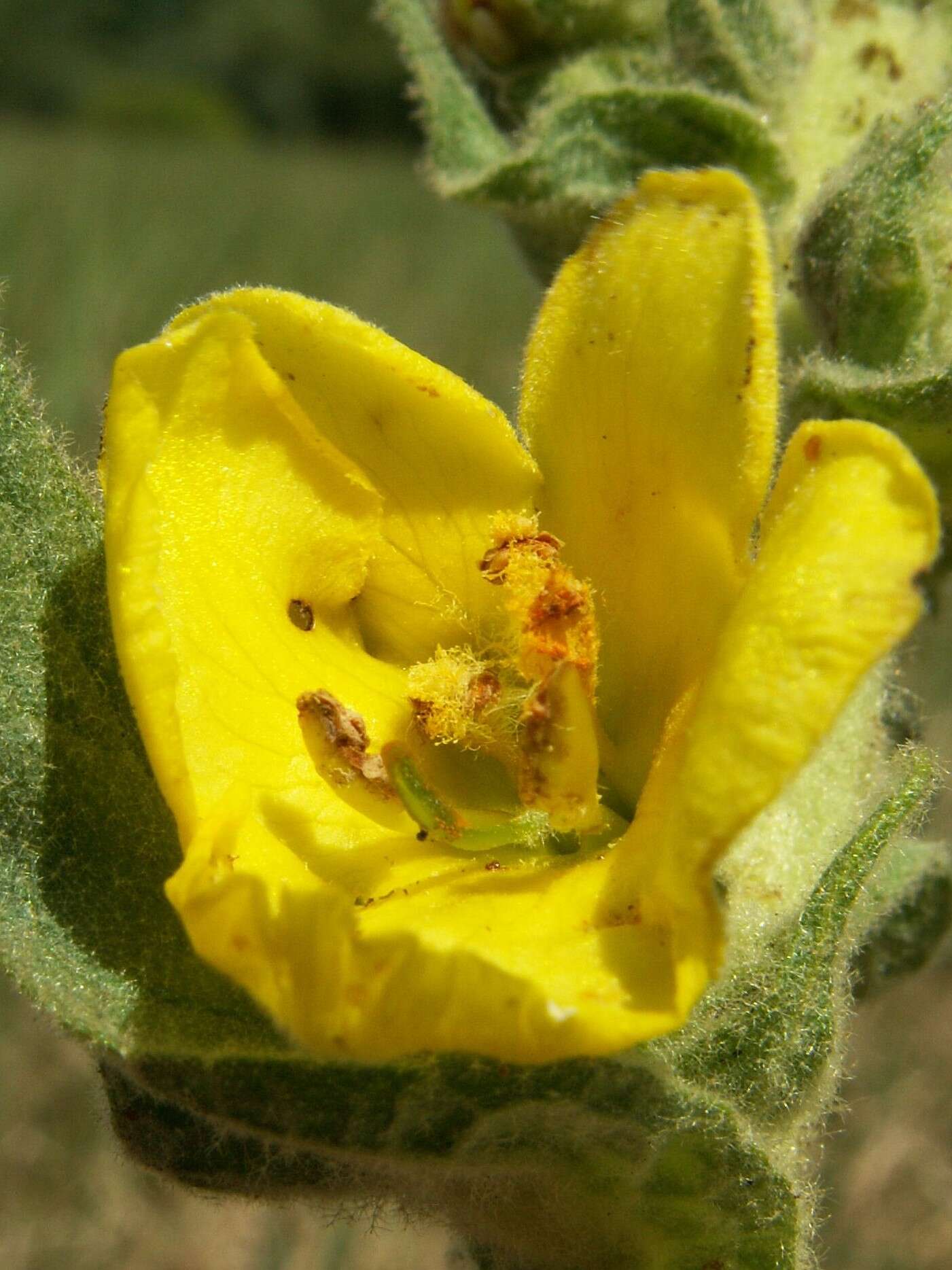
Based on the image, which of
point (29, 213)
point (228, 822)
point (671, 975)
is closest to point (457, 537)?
point (228, 822)

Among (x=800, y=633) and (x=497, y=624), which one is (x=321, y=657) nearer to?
(x=497, y=624)

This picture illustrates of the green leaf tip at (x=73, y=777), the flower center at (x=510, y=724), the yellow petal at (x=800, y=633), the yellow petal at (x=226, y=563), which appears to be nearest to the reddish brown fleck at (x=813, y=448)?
the yellow petal at (x=800, y=633)

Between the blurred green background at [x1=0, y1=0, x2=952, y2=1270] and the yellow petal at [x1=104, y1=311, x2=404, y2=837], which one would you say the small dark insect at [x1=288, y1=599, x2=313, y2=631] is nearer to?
the yellow petal at [x1=104, y1=311, x2=404, y2=837]

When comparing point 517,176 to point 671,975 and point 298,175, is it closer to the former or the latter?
point 671,975

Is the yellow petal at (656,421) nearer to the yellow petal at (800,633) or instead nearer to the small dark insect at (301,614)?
the yellow petal at (800,633)

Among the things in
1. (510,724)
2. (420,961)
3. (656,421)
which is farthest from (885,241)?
(420,961)
